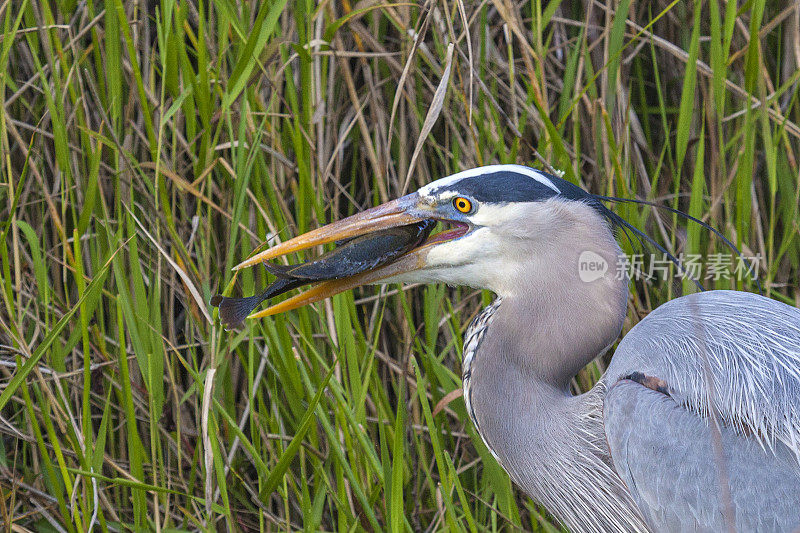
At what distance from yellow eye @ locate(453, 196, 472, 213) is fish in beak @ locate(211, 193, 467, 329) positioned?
0.05 m

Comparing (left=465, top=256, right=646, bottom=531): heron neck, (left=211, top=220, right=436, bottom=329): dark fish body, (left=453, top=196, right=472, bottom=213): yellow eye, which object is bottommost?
(left=465, top=256, right=646, bottom=531): heron neck

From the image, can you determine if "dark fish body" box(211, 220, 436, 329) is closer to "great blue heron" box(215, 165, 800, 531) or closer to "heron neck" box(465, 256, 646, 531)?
"great blue heron" box(215, 165, 800, 531)

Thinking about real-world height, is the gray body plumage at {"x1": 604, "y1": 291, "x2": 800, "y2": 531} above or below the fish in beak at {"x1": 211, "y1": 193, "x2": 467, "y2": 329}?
below

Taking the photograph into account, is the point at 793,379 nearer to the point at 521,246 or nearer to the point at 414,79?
the point at 521,246

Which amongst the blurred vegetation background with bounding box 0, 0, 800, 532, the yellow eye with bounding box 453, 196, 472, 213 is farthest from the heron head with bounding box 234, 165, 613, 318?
the blurred vegetation background with bounding box 0, 0, 800, 532

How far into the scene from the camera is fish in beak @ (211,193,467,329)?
1.57m

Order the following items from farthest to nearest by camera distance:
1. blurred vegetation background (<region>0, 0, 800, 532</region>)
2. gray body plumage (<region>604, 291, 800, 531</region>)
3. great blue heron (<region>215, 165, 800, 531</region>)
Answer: blurred vegetation background (<region>0, 0, 800, 532</region>), great blue heron (<region>215, 165, 800, 531</region>), gray body plumage (<region>604, 291, 800, 531</region>)

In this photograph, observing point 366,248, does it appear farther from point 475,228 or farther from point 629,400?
point 629,400

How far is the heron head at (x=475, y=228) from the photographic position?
1.54 metres

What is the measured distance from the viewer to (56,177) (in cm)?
214

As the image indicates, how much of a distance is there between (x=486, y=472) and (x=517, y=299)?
49 cm

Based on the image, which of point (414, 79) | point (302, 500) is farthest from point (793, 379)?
point (414, 79)

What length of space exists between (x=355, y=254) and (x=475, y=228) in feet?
0.74

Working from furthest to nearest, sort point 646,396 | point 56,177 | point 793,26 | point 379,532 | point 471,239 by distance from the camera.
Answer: point 793,26, point 56,177, point 379,532, point 471,239, point 646,396
